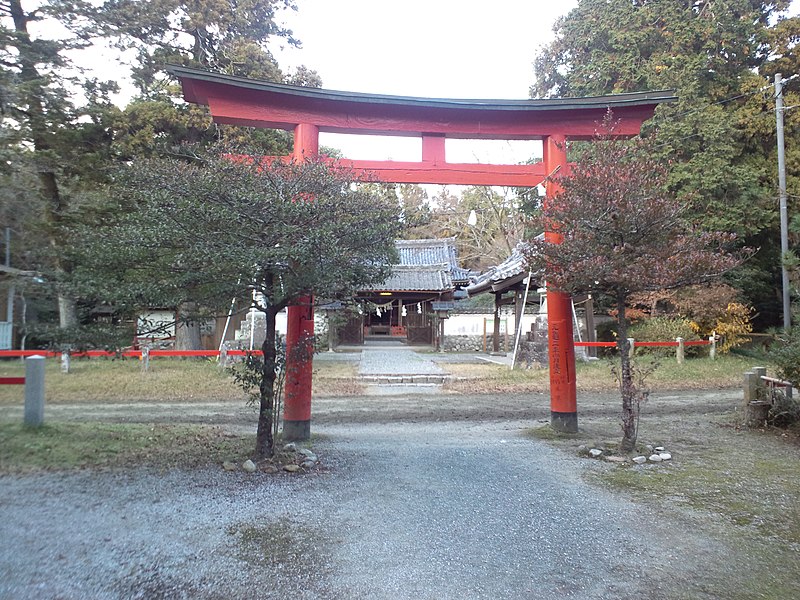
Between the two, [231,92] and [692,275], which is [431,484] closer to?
[692,275]

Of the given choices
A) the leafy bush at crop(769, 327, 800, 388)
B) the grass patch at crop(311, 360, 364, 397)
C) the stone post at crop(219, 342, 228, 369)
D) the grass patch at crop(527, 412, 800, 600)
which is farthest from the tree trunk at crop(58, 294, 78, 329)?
the leafy bush at crop(769, 327, 800, 388)

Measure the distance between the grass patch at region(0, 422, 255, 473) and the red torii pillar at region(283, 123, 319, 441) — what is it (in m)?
0.60

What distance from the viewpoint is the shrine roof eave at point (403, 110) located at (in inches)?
281

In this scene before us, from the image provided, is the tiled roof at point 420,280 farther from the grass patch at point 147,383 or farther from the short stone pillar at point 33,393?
the short stone pillar at point 33,393

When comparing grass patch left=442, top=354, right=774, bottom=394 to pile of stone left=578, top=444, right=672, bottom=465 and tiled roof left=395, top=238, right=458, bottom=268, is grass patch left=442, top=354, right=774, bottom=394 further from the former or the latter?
tiled roof left=395, top=238, right=458, bottom=268

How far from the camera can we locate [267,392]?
5629 millimetres

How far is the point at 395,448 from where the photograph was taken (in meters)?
7.00

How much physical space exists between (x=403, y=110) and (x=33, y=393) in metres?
6.07

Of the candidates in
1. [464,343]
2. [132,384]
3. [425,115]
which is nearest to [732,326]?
[464,343]

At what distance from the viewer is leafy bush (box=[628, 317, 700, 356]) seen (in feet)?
59.1

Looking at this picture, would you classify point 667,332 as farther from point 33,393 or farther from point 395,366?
point 33,393

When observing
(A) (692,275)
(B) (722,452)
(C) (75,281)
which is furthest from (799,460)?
(C) (75,281)

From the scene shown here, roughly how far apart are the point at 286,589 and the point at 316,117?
238 inches

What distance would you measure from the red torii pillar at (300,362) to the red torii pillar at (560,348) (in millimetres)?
3365
